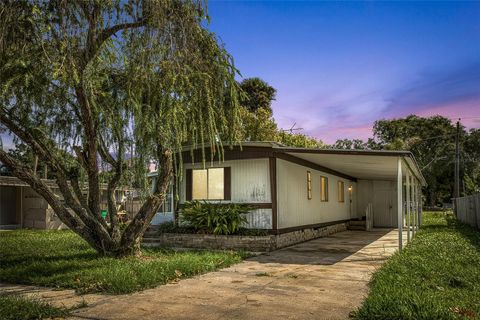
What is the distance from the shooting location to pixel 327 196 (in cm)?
1672

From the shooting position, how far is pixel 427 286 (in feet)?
19.9

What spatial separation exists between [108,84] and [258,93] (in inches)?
1068

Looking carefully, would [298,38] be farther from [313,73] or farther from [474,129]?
[474,129]

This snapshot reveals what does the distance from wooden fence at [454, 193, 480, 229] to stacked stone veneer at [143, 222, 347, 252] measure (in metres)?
7.87

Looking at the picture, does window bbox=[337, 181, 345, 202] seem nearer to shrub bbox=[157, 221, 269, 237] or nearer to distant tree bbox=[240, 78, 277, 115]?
shrub bbox=[157, 221, 269, 237]

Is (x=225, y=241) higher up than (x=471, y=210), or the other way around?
(x=471, y=210)

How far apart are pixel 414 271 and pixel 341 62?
26.0ft

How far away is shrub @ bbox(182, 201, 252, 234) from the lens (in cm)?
1152

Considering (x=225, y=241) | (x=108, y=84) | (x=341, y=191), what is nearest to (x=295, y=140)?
(x=341, y=191)

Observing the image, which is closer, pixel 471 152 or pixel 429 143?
pixel 471 152

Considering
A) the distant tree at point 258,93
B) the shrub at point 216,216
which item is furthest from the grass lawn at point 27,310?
the distant tree at point 258,93

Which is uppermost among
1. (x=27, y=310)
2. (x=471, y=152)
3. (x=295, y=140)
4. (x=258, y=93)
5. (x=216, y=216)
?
(x=258, y=93)

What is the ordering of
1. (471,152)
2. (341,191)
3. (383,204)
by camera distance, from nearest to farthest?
(341,191) < (383,204) < (471,152)

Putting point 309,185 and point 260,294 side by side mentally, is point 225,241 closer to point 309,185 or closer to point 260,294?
point 309,185
